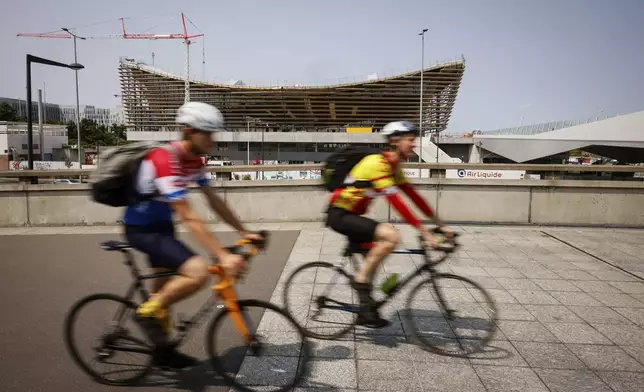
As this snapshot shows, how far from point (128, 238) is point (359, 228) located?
1.68m

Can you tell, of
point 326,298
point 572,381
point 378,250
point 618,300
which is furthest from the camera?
point 618,300

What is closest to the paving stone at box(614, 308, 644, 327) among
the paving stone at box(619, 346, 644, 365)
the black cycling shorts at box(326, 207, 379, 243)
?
the paving stone at box(619, 346, 644, 365)

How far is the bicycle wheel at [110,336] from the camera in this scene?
Answer: 9.21 ft

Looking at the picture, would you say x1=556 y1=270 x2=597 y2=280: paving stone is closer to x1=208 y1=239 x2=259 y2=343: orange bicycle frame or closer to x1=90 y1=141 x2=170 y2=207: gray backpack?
x1=208 y1=239 x2=259 y2=343: orange bicycle frame

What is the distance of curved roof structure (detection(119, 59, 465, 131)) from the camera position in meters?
84.2

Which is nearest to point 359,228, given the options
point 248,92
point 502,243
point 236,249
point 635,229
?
point 236,249

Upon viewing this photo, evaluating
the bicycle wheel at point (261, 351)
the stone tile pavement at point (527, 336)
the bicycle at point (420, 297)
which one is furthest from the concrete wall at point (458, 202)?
the bicycle wheel at point (261, 351)

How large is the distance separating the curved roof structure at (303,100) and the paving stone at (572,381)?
275 feet

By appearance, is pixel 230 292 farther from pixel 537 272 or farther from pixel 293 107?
pixel 293 107

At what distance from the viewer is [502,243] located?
7.36 metres

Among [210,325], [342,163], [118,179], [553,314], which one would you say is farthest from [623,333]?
[118,179]

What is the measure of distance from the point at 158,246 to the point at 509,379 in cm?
264

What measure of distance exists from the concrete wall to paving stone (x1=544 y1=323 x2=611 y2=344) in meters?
4.98

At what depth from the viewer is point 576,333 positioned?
385 centimetres
